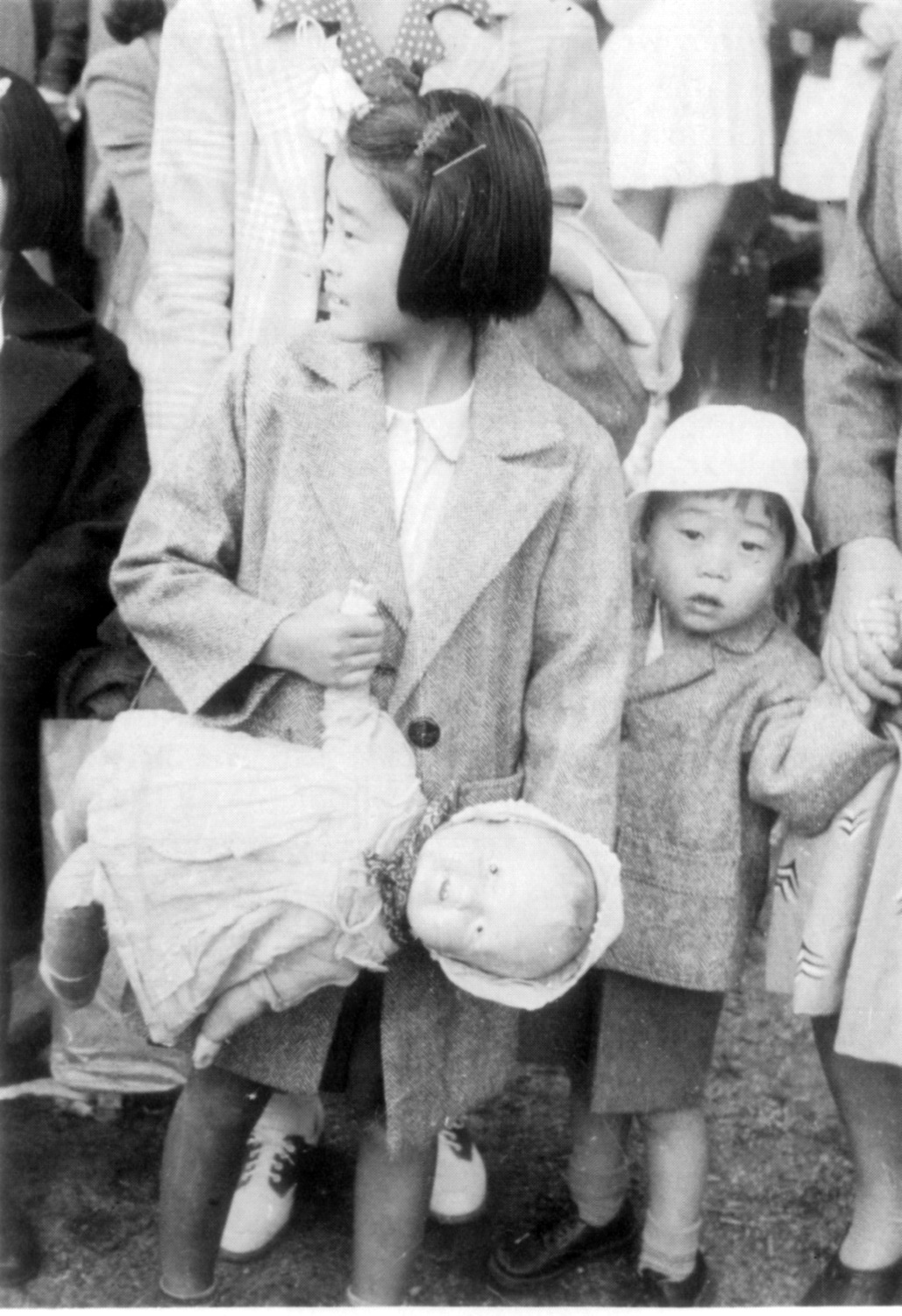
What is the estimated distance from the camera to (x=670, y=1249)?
2.43 m

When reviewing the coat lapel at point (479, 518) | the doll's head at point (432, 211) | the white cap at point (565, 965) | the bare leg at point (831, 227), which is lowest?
the white cap at point (565, 965)

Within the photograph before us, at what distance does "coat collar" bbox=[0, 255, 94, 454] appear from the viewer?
241 centimetres

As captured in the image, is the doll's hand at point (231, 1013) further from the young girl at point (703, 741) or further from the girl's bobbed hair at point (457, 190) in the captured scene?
the girl's bobbed hair at point (457, 190)

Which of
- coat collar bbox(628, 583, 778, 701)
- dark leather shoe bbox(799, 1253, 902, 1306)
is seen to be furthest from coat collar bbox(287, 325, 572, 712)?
dark leather shoe bbox(799, 1253, 902, 1306)

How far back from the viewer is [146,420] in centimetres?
247

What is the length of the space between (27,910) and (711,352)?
1577 millimetres

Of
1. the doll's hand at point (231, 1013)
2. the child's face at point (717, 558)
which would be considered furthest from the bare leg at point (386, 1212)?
the child's face at point (717, 558)

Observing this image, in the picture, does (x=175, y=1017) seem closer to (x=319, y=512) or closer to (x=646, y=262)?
(x=319, y=512)

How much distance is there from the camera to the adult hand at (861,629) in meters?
2.15

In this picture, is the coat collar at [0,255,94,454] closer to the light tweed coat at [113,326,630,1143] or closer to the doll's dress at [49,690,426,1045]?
the light tweed coat at [113,326,630,1143]

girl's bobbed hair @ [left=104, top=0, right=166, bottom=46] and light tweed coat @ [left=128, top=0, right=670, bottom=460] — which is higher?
girl's bobbed hair @ [left=104, top=0, right=166, bottom=46]

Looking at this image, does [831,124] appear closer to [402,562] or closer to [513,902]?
[402,562]

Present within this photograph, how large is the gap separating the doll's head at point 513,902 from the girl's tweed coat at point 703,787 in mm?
399

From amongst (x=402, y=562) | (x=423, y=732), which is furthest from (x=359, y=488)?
(x=423, y=732)
